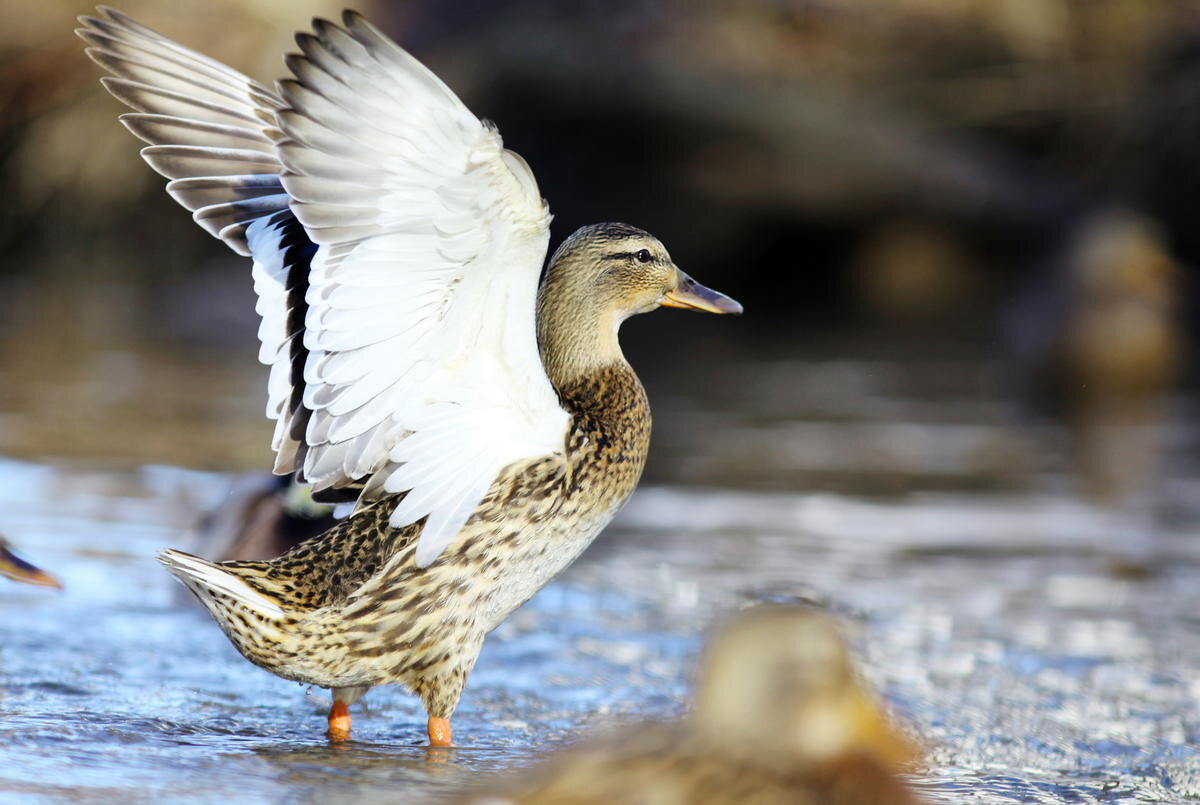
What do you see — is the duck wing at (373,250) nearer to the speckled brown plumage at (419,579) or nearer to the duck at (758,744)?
the speckled brown plumage at (419,579)

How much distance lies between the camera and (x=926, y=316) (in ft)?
46.0

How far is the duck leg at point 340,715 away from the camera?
3.82 m

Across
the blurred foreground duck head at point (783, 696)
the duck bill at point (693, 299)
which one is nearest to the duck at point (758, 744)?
the blurred foreground duck head at point (783, 696)

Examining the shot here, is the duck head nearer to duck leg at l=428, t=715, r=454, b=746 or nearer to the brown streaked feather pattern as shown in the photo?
the brown streaked feather pattern

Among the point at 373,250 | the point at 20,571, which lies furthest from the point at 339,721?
the point at 373,250

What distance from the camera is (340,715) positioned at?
3.90m

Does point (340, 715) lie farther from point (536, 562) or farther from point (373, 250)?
point (373, 250)

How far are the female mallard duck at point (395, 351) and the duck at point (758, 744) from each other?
1511 millimetres

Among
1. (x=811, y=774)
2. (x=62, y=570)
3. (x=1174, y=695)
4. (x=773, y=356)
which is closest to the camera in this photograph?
(x=811, y=774)

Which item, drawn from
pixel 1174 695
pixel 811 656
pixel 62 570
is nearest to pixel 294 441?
pixel 62 570

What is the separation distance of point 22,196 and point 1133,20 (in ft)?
33.3

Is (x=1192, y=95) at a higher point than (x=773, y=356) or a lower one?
higher

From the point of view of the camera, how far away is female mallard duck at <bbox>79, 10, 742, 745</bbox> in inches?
140

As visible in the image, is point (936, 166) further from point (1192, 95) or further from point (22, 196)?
point (22, 196)
